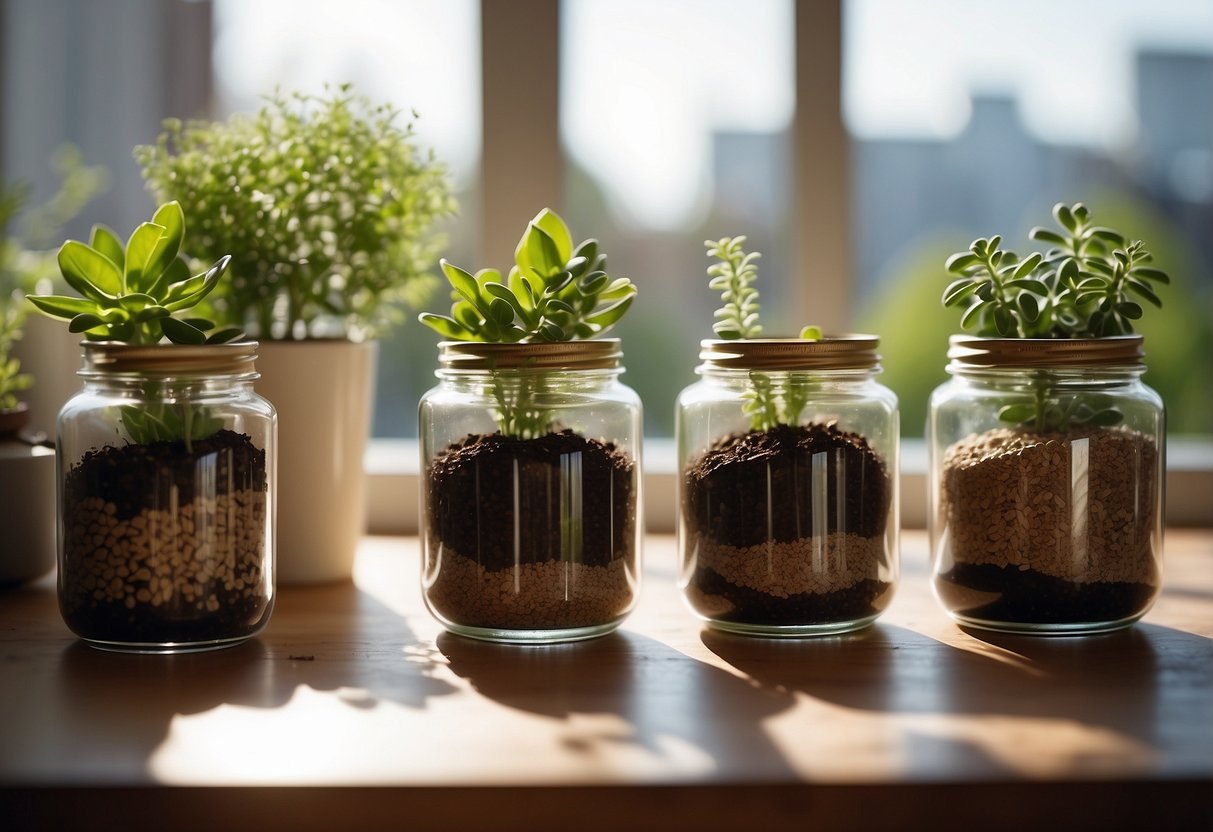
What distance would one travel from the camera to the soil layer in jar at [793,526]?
2.79ft

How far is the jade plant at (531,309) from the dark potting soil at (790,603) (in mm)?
182

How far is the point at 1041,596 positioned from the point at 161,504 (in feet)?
2.13

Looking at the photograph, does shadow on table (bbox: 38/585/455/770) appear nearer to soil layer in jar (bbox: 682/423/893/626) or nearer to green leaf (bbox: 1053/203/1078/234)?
soil layer in jar (bbox: 682/423/893/626)

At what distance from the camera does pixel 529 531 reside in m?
0.83

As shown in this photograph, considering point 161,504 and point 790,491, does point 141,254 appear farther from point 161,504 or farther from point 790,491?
point 790,491

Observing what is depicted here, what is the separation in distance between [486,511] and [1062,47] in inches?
49.3

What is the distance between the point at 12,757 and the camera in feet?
2.00

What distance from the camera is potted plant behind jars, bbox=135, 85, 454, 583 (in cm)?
103

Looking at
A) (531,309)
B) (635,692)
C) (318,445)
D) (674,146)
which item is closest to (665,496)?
(318,445)

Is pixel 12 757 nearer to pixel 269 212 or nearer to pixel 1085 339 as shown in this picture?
pixel 269 212

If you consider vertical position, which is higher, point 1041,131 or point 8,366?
point 1041,131

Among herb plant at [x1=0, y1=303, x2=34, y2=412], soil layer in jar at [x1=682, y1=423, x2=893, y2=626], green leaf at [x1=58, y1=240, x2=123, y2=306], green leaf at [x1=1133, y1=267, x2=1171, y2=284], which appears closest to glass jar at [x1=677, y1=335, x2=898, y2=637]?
soil layer in jar at [x1=682, y1=423, x2=893, y2=626]

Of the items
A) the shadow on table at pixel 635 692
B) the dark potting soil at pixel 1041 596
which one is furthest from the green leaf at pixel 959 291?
the shadow on table at pixel 635 692

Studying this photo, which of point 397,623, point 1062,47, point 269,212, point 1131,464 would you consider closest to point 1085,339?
point 1131,464
